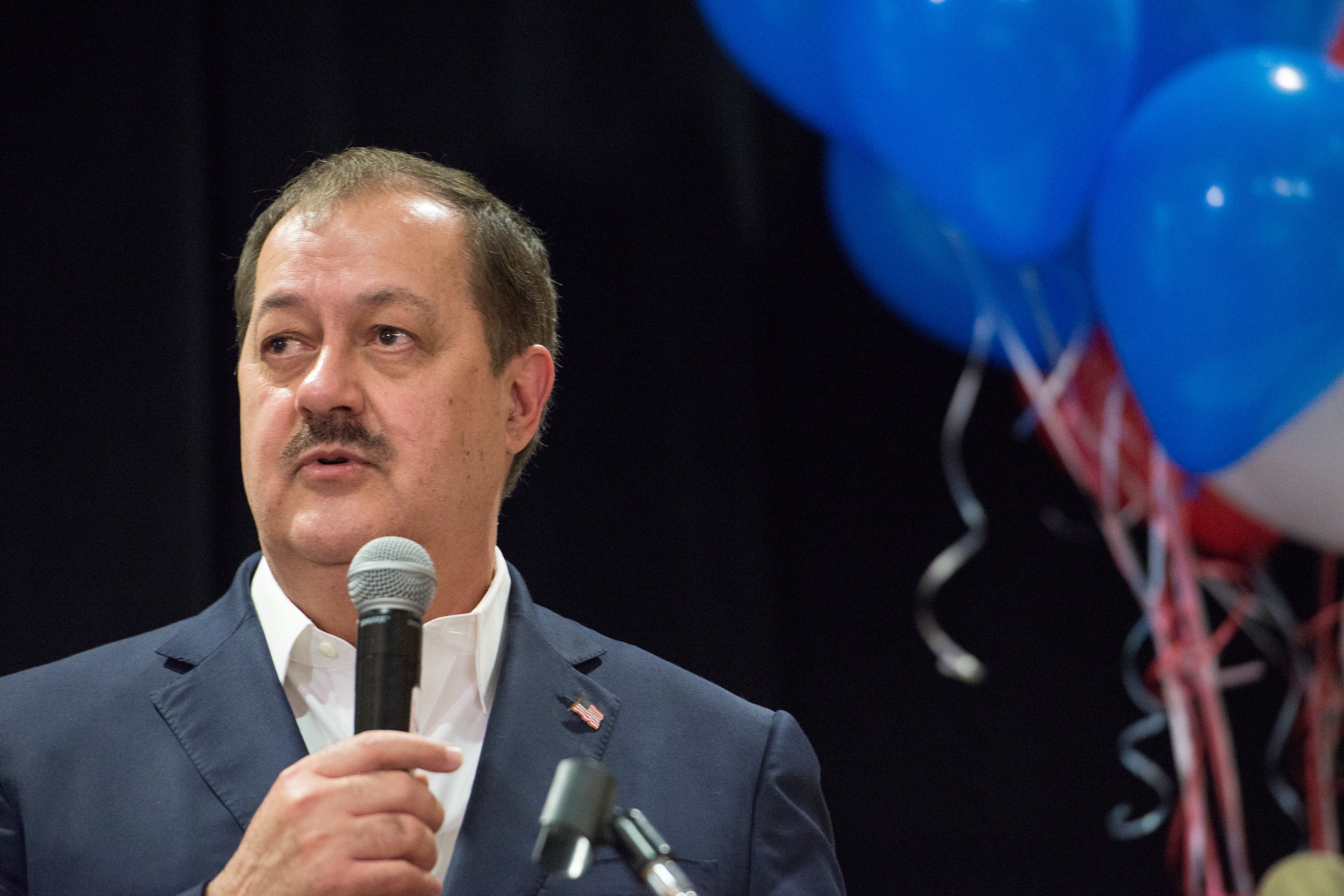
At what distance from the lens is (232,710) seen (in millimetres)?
1333

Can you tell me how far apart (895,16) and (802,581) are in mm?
1258

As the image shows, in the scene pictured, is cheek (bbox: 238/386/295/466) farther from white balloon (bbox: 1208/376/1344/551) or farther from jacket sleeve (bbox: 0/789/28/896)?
white balloon (bbox: 1208/376/1344/551)

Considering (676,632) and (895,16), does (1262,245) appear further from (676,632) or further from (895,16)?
(676,632)

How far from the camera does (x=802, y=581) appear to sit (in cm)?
289

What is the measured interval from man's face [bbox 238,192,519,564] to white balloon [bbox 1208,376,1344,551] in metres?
1.41

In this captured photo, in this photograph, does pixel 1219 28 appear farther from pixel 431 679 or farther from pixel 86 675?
pixel 86 675

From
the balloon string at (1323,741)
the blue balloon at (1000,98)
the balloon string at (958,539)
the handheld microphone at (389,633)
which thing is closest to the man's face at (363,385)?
the handheld microphone at (389,633)

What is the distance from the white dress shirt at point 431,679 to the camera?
4.53 feet

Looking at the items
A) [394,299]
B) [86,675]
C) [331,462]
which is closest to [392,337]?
→ [394,299]

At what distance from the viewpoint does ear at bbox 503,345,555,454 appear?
1616 mm

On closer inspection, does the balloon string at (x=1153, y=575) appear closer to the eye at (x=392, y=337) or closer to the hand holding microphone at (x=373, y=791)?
the eye at (x=392, y=337)

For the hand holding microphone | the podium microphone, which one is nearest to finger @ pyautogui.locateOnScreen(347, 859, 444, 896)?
the hand holding microphone

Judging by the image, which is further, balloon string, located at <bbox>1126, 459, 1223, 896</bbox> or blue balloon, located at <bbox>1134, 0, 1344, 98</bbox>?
balloon string, located at <bbox>1126, 459, 1223, 896</bbox>

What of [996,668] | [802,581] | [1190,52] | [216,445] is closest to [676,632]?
[802,581]
